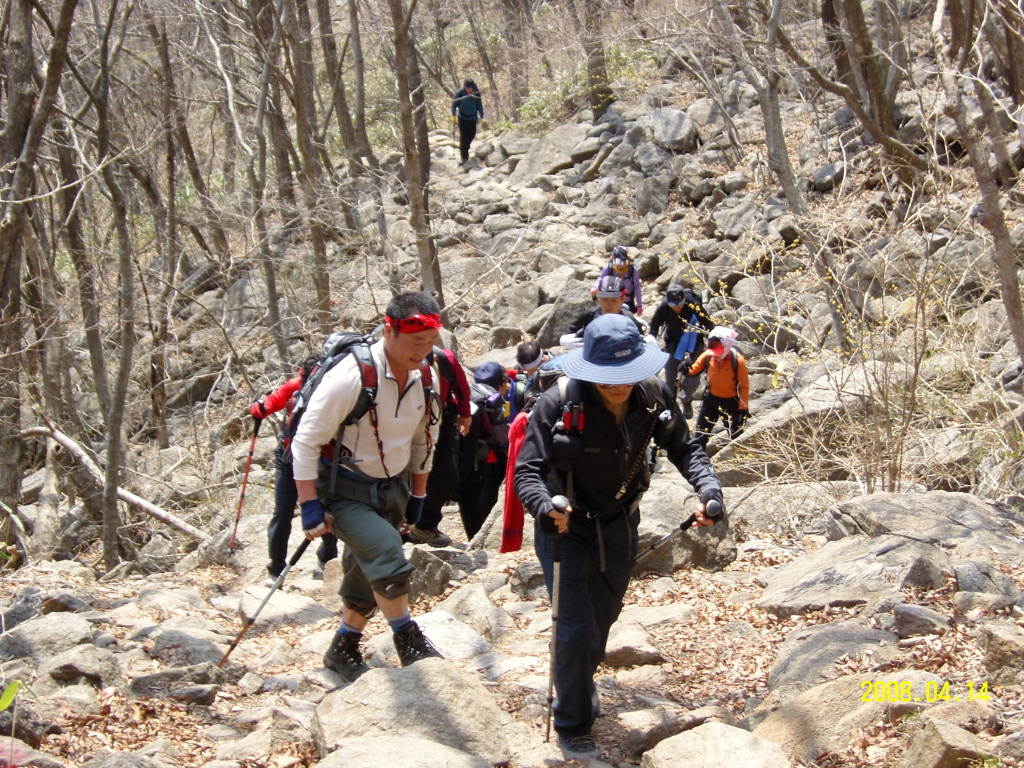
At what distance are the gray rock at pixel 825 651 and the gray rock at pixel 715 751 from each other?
1070mm

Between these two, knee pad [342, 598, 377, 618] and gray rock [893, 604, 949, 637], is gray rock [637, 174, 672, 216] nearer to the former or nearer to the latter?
gray rock [893, 604, 949, 637]

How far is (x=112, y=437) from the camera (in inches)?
332

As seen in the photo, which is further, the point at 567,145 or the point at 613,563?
the point at 567,145

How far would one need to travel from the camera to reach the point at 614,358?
392cm

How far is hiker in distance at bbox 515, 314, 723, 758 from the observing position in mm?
3922

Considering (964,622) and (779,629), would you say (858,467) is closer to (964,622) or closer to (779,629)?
(779,629)

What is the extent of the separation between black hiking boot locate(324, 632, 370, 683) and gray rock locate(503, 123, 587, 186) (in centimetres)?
2032

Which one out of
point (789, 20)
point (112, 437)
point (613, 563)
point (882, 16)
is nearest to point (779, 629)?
point (613, 563)

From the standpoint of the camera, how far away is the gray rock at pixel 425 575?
6648 mm

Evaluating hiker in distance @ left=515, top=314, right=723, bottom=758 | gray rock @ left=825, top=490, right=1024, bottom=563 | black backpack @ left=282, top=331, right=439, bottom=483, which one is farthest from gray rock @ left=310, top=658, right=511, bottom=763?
gray rock @ left=825, top=490, right=1024, bottom=563

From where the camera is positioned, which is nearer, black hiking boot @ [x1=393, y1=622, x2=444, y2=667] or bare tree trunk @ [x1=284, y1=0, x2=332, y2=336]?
black hiking boot @ [x1=393, y1=622, x2=444, y2=667]

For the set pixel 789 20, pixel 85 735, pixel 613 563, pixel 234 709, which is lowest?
pixel 234 709

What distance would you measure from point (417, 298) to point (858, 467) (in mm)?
4924

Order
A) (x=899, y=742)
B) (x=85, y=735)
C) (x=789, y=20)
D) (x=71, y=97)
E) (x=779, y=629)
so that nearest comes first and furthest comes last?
(x=899, y=742) → (x=85, y=735) → (x=779, y=629) → (x=71, y=97) → (x=789, y=20)
